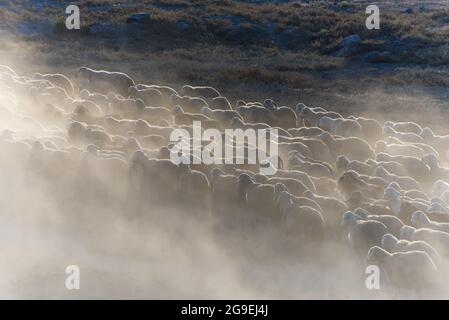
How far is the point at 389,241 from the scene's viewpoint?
8289 millimetres

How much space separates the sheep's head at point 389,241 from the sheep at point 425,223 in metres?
0.75

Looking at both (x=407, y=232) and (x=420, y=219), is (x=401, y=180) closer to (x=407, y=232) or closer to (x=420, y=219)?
(x=420, y=219)

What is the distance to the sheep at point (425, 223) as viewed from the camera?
880 centimetres

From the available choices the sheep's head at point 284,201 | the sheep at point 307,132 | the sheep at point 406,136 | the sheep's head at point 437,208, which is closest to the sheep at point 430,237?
the sheep's head at point 437,208

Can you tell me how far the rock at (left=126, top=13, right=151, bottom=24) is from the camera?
2492 centimetres

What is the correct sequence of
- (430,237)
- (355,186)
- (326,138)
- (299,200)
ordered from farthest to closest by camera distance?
(326,138)
(355,186)
(299,200)
(430,237)

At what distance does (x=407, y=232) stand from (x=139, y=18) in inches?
718

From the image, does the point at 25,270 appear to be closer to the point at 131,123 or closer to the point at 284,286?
the point at 284,286

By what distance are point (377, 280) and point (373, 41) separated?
16674 mm

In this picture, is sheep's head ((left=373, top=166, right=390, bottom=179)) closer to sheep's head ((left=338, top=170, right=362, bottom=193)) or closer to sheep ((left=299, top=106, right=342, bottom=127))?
sheep's head ((left=338, top=170, right=362, bottom=193))

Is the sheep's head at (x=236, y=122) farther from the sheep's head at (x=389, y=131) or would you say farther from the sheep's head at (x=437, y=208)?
the sheep's head at (x=437, y=208)

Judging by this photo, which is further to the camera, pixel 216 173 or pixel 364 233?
pixel 216 173

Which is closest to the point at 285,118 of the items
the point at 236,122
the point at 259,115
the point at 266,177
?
the point at 259,115

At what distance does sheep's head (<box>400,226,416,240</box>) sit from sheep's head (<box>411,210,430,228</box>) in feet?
1.24
